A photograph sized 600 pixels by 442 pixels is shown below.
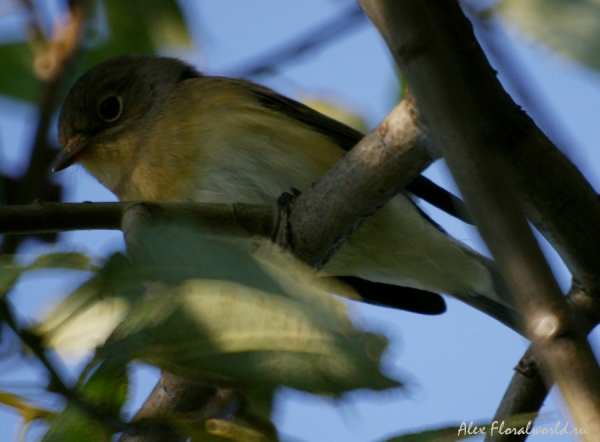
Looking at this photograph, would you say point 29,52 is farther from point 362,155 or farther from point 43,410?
point 43,410

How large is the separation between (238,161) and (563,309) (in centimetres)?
279

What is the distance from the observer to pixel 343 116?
14.9 feet

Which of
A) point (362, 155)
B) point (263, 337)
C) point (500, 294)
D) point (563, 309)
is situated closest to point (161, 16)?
point (362, 155)

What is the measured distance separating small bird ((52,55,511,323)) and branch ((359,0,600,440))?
2.34 m

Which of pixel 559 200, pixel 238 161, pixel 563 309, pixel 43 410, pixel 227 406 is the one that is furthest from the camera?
pixel 238 161

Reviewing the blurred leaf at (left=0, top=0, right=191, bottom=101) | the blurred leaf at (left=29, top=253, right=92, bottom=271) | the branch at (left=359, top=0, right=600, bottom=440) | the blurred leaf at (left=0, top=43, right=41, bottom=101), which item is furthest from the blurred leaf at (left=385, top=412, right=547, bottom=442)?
the blurred leaf at (left=0, top=43, right=41, bottom=101)

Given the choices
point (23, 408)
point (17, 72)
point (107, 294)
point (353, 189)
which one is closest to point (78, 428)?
point (107, 294)

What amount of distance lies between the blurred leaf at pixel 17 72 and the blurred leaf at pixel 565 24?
3.10 metres

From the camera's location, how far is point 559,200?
244 cm

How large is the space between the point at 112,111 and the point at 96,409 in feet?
11.7

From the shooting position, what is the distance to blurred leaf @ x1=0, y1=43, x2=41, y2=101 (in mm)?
4305

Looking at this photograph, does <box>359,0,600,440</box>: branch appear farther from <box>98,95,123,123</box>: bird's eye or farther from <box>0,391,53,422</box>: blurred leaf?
<box>98,95,123,123</box>: bird's eye

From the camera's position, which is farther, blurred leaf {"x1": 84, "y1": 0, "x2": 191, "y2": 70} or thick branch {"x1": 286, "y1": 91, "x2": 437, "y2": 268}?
blurred leaf {"x1": 84, "y1": 0, "x2": 191, "y2": 70}

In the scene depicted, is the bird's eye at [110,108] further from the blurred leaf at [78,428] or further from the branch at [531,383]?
the blurred leaf at [78,428]
